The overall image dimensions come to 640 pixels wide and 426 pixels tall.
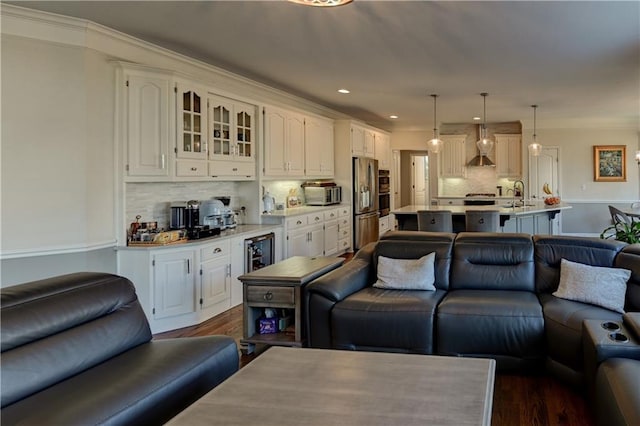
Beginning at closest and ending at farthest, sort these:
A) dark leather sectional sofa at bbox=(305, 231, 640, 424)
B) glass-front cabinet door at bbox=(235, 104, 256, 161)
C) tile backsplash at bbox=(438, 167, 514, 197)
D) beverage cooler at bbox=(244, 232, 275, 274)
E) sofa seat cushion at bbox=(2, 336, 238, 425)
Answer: sofa seat cushion at bbox=(2, 336, 238, 425) < dark leather sectional sofa at bbox=(305, 231, 640, 424) < beverage cooler at bbox=(244, 232, 275, 274) < glass-front cabinet door at bbox=(235, 104, 256, 161) < tile backsplash at bbox=(438, 167, 514, 197)

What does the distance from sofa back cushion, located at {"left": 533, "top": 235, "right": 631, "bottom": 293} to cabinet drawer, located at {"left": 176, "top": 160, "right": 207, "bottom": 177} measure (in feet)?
10.8

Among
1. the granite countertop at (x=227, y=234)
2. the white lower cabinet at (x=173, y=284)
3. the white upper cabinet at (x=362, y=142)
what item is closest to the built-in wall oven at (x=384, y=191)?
the white upper cabinet at (x=362, y=142)

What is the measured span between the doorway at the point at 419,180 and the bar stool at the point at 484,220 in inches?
290

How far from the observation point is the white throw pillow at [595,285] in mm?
3395

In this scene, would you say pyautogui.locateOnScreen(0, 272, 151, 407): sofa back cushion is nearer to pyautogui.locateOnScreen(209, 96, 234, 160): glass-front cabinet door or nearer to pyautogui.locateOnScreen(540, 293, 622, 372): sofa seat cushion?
pyautogui.locateOnScreen(540, 293, 622, 372): sofa seat cushion

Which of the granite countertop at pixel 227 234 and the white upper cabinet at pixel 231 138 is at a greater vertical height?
the white upper cabinet at pixel 231 138

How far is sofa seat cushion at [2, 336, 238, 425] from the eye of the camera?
1.83 metres

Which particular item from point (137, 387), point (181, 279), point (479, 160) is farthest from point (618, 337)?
point (479, 160)

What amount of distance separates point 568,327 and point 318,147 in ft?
18.3

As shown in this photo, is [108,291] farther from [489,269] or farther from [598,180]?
[598,180]

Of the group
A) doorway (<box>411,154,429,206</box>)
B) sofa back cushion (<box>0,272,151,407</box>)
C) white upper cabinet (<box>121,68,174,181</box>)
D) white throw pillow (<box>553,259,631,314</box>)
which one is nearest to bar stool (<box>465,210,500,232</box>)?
white throw pillow (<box>553,259,631,314</box>)

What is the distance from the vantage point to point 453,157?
11.4 m

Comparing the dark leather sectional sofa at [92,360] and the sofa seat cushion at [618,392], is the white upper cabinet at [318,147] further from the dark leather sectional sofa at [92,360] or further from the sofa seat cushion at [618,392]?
the sofa seat cushion at [618,392]

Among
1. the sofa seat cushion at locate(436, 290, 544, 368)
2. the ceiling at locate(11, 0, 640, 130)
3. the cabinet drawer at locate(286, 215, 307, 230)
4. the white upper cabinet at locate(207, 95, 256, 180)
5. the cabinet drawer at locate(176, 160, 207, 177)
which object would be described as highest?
the ceiling at locate(11, 0, 640, 130)
